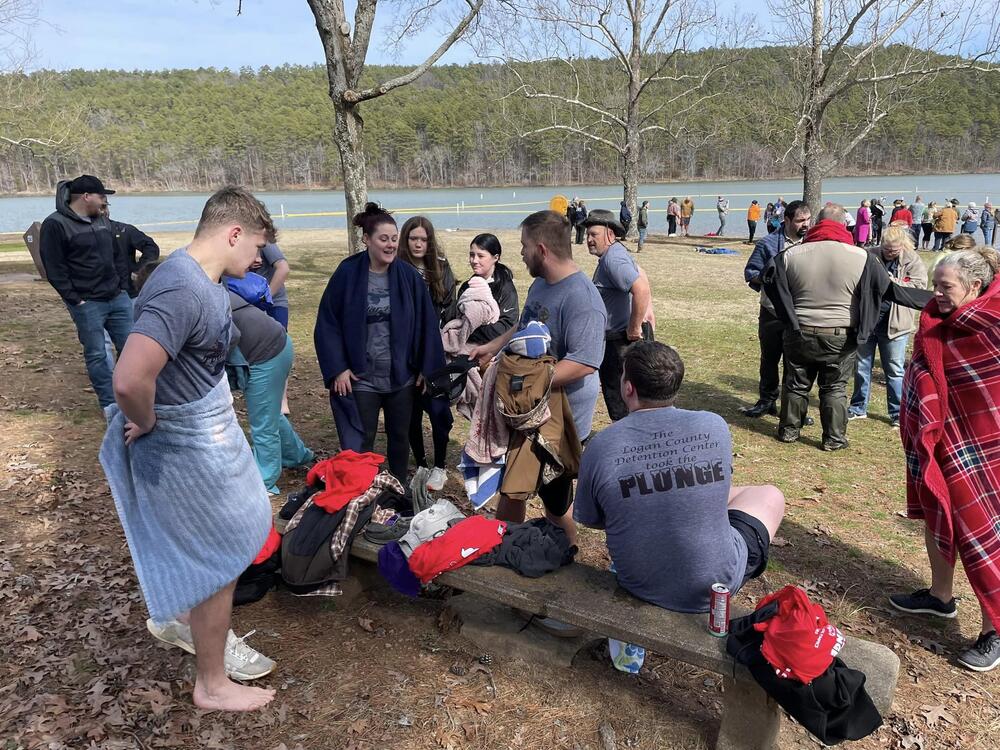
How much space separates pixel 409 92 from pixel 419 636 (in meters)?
135

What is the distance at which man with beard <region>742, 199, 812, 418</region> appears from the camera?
6227 millimetres

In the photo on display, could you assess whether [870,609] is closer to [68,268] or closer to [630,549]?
[630,549]

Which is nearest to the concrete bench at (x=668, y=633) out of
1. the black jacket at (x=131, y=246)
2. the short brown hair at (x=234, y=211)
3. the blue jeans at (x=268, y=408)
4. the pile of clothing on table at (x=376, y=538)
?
the pile of clothing on table at (x=376, y=538)

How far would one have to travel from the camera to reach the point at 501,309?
499 cm

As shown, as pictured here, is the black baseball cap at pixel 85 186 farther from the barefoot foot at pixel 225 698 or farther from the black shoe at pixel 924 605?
the black shoe at pixel 924 605

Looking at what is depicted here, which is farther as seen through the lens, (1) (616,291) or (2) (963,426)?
(1) (616,291)

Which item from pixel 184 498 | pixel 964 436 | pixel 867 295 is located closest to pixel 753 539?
pixel 964 436

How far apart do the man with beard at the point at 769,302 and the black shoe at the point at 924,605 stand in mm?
3088

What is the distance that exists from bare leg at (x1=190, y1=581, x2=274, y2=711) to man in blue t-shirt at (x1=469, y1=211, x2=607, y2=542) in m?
1.53

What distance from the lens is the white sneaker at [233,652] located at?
2.91 m

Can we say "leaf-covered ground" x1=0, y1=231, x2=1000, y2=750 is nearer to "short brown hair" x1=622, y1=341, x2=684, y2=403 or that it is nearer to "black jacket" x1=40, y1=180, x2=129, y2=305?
"short brown hair" x1=622, y1=341, x2=684, y2=403

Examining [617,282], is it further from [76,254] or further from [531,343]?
[76,254]

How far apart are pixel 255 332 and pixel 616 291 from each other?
2.49 m

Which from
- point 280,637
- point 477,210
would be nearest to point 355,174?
point 280,637
